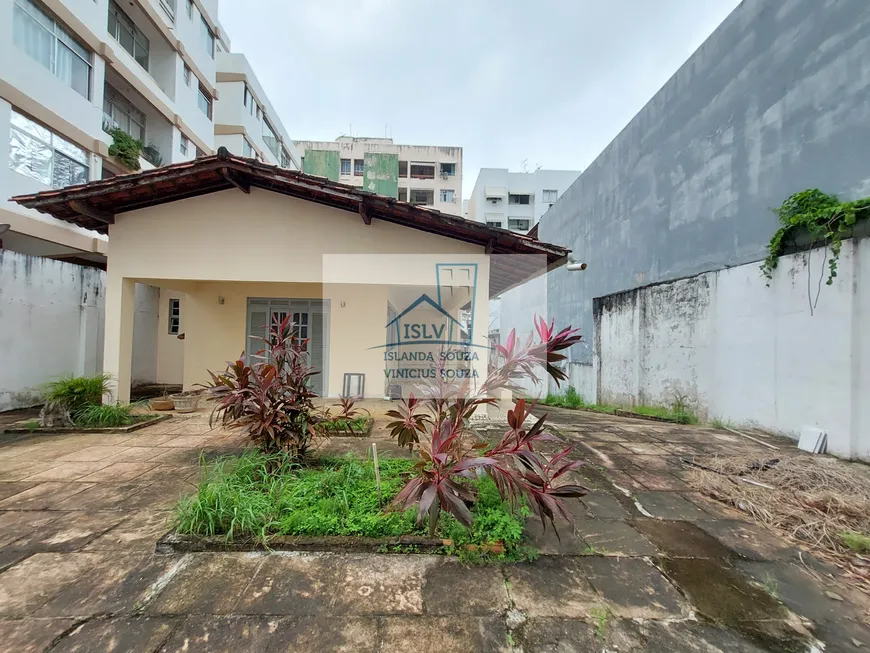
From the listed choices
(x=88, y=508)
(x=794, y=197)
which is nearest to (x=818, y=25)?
(x=794, y=197)

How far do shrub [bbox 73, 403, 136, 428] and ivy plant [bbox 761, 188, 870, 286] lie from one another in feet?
32.2

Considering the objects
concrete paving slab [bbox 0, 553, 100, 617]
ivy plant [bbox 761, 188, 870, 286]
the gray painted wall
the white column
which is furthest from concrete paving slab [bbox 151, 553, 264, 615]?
the gray painted wall

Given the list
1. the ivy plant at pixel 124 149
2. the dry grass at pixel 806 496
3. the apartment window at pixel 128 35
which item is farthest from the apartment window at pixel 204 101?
the dry grass at pixel 806 496

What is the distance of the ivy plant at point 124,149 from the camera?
10992mm

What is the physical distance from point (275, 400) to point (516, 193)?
1426 inches

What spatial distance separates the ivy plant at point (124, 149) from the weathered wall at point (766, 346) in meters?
15.1

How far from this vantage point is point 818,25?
5.08 metres

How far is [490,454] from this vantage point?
92.7 inches

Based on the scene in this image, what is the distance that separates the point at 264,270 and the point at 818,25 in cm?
872

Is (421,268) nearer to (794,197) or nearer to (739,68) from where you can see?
(794,197)

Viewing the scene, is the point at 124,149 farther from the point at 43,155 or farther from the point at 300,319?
the point at 300,319

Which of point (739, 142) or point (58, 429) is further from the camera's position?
point (739, 142)

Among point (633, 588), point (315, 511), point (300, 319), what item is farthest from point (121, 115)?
point (633, 588)

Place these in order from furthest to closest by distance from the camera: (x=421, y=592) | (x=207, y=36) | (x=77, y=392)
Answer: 1. (x=207, y=36)
2. (x=77, y=392)
3. (x=421, y=592)
